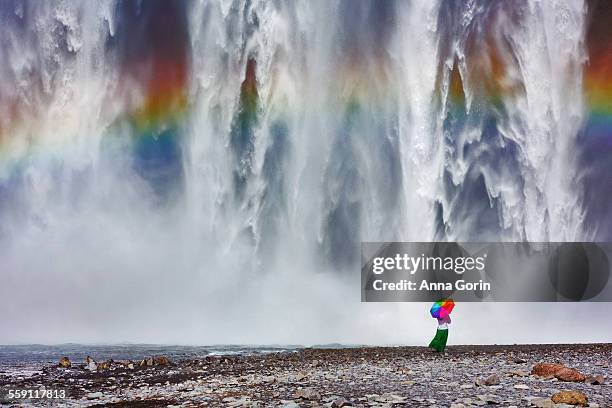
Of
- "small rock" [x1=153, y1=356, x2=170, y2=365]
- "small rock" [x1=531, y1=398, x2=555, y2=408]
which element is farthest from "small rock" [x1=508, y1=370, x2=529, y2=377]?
"small rock" [x1=153, y1=356, x2=170, y2=365]

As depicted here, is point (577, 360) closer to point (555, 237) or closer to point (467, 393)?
point (467, 393)

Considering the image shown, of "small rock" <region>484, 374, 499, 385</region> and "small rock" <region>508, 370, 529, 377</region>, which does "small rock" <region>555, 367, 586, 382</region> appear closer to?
"small rock" <region>508, 370, 529, 377</region>

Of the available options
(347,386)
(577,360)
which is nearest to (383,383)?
(347,386)

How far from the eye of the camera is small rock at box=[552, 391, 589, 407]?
8719 mm

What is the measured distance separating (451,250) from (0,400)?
1085 inches

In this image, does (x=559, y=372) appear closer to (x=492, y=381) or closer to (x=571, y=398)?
(x=492, y=381)

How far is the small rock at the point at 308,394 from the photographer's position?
10.2 meters

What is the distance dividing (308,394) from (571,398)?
14.3 feet

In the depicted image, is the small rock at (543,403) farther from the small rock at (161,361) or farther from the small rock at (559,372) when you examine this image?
the small rock at (161,361)

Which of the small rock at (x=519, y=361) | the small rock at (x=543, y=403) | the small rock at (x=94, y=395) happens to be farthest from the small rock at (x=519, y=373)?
the small rock at (x=94, y=395)

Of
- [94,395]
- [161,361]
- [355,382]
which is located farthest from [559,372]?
[161,361]

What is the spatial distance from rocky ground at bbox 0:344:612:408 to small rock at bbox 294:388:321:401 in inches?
0.8

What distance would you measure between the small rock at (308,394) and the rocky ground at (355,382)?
20mm

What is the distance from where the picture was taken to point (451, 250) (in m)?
35.5
